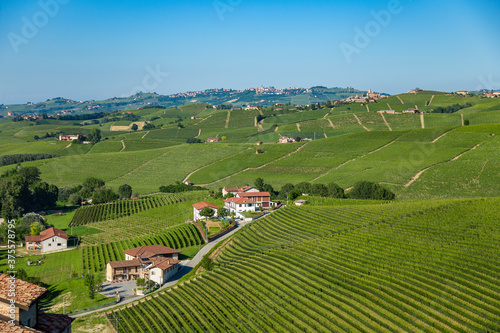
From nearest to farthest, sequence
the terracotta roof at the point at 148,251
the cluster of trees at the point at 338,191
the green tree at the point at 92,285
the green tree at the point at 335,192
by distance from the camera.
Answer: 1. the green tree at the point at 92,285
2. the terracotta roof at the point at 148,251
3. the cluster of trees at the point at 338,191
4. the green tree at the point at 335,192

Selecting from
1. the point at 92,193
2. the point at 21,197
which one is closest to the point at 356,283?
the point at 21,197

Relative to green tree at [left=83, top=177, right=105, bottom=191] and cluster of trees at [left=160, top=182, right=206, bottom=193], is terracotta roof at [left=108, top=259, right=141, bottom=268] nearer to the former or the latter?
cluster of trees at [left=160, top=182, right=206, bottom=193]

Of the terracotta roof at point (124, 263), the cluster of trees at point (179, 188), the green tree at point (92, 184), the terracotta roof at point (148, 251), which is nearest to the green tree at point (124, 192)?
the green tree at point (92, 184)

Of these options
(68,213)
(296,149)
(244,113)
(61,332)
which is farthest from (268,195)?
(244,113)

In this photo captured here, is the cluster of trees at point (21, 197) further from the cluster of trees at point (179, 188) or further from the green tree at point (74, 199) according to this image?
the cluster of trees at point (179, 188)

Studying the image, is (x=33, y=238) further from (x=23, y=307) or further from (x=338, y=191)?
(x=23, y=307)

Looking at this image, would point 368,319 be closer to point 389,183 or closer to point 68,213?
point 389,183

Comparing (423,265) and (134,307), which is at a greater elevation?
(423,265)
